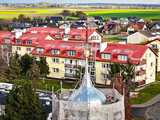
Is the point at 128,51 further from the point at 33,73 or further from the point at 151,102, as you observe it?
the point at 33,73

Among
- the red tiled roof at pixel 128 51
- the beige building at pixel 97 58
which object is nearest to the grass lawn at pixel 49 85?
the beige building at pixel 97 58

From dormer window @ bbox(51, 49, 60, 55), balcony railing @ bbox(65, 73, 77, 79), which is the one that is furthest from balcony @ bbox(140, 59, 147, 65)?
dormer window @ bbox(51, 49, 60, 55)

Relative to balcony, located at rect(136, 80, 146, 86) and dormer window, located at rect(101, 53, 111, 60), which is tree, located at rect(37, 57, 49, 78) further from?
balcony, located at rect(136, 80, 146, 86)

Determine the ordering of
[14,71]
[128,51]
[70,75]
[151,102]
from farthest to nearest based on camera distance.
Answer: [70,75], [128,51], [14,71], [151,102]

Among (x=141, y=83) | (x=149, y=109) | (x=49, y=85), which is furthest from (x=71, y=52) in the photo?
(x=149, y=109)

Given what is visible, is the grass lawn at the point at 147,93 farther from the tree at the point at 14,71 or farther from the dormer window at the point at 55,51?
the tree at the point at 14,71

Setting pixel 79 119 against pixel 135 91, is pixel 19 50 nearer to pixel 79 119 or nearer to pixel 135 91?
pixel 135 91
